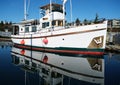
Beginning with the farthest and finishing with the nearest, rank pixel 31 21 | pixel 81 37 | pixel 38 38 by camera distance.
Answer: pixel 31 21 → pixel 38 38 → pixel 81 37

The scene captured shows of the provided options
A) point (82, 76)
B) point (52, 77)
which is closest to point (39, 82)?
point (52, 77)

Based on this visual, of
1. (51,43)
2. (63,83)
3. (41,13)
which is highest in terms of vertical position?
(41,13)

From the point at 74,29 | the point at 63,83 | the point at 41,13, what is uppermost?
the point at 41,13

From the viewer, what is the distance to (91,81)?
9891 millimetres

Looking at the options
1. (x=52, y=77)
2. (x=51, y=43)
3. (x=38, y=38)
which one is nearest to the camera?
(x=52, y=77)

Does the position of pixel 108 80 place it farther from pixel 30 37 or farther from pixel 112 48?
pixel 30 37

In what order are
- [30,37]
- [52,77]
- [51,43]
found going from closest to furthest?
[52,77] < [51,43] < [30,37]

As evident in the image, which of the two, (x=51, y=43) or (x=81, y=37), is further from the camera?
(x=51, y=43)

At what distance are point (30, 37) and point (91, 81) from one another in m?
18.1

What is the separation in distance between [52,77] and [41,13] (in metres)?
18.9

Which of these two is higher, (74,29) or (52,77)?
(74,29)

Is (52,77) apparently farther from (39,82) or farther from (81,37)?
(81,37)

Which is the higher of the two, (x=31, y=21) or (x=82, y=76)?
(x=31, y=21)

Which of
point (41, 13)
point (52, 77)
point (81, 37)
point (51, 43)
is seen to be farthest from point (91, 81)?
point (41, 13)
